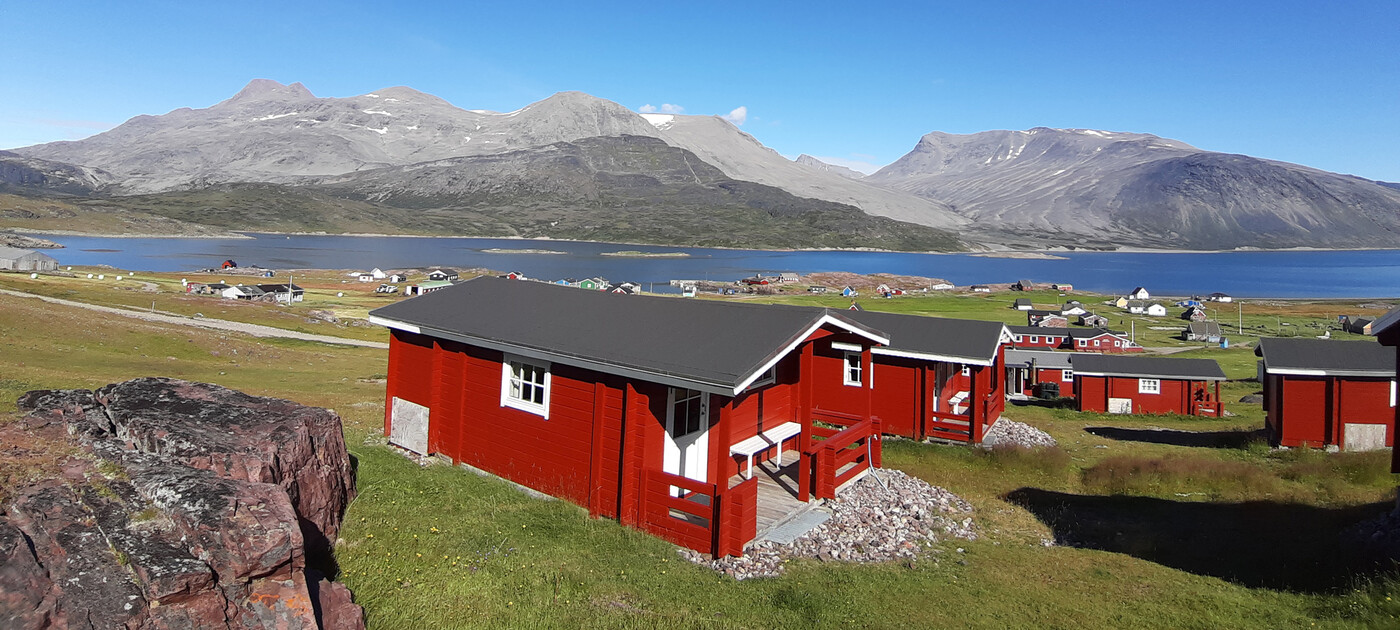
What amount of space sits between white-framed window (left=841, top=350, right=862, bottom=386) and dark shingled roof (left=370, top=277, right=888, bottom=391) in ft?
24.9

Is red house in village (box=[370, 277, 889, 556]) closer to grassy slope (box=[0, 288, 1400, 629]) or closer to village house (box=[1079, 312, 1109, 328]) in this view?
grassy slope (box=[0, 288, 1400, 629])

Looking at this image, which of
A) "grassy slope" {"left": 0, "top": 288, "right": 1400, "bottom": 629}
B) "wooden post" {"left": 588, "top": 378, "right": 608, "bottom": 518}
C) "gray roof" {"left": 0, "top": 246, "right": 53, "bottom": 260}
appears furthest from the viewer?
"gray roof" {"left": 0, "top": 246, "right": 53, "bottom": 260}

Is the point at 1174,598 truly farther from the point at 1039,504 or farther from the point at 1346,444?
the point at 1346,444

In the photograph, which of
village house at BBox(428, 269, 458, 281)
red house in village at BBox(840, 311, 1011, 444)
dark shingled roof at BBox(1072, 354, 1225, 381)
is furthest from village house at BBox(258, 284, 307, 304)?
dark shingled roof at BBox(1072, 354, 1225, 381)

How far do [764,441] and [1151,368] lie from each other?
32.8 metres

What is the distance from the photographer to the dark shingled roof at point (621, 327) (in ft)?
41.9

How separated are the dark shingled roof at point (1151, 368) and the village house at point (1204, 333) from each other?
5206 cm

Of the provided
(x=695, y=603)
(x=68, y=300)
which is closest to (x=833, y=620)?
(x=695, y=603)

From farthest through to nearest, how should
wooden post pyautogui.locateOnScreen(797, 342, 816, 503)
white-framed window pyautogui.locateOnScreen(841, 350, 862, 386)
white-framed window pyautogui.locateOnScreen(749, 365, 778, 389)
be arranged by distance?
white-framed window pyautogui.locateOnScreen(841, 350, 862, 386)
white-framed window pyautogui.locateOnScreen(749, 365, 778, 389)
wooden post pyautogui.locateOnScreen(797, 342, 816, 503)

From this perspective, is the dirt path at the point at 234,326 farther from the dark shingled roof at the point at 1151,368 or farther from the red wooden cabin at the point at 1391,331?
the red wooden cabin at the point at 1391,331

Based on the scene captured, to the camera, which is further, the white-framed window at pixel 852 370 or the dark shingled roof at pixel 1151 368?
the dark shingled roof at pixel 1151 368

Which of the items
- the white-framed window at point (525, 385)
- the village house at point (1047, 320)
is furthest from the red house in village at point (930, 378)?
the village house at point (1047, 320)

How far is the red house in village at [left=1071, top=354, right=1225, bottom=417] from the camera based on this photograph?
39.1 metres

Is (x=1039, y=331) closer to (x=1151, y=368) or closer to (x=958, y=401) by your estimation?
(x=1151, y=368)
